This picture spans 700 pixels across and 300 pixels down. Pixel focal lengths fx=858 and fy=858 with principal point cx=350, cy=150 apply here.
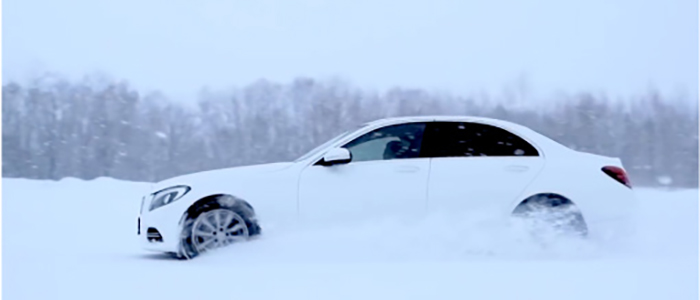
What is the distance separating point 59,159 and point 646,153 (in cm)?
938

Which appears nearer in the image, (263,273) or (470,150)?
(263,273)

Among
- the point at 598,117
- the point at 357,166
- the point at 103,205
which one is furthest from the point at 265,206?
the point at 598,117

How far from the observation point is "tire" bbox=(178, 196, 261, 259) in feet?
23.8

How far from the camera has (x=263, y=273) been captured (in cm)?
648

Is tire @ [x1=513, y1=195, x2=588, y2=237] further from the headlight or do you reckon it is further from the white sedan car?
the headlight

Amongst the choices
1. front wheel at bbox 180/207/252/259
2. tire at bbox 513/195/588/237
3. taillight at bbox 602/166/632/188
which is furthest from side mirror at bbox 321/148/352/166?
taillight at bbox 602/166/632/188

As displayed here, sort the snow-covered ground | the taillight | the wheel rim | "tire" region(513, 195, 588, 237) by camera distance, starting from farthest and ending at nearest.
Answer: the taillight, "tire" region(513, 195, 588, 237), the wheel rim, the snow-covered ground

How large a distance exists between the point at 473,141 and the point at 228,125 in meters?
6.70

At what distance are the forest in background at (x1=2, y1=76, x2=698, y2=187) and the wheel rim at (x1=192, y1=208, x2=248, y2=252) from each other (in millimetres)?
6026

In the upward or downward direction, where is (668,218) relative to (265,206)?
downward

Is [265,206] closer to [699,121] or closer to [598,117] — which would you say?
[598,117]

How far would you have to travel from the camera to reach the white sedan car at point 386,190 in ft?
24.0

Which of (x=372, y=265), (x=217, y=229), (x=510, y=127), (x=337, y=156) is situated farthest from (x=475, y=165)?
(x=217, y=229)

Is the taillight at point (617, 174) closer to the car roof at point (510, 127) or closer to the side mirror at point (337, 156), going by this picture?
the car roof at point (510, 127)
